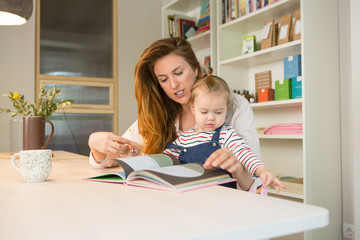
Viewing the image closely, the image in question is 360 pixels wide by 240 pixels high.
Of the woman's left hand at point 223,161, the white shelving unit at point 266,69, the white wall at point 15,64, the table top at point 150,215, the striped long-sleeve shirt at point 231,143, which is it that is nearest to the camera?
the table top at point 150,215

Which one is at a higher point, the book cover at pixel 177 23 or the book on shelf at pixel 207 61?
the book cover at pixel 177 23

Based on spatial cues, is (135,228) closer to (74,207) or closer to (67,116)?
(74,207)

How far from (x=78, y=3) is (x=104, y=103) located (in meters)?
1.26

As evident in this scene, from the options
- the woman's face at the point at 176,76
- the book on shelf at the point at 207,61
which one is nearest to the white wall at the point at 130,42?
the book on shelf at the point at 207,61

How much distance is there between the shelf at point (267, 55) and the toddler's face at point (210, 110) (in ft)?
3.78

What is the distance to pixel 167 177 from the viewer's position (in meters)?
0.82

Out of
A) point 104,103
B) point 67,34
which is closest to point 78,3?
point 67,34

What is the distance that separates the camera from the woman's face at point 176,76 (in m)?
1.63

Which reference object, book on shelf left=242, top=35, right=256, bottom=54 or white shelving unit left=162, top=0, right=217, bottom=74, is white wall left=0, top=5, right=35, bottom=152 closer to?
white shelving unit left=162, top=0, right=217, bottom=74

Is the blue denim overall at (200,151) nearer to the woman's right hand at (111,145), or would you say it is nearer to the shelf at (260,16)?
the woman's right hand at (111,145)

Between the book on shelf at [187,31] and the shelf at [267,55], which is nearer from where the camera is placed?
the shelf at [267,55]

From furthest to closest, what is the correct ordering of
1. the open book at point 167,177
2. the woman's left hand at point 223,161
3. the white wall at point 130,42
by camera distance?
the white wall at point 130,42
the woman's left hand at point 223,161
the open book at point 167,177

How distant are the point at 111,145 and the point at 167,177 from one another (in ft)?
1.81

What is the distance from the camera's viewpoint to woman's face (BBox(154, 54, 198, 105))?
64.4 inches
